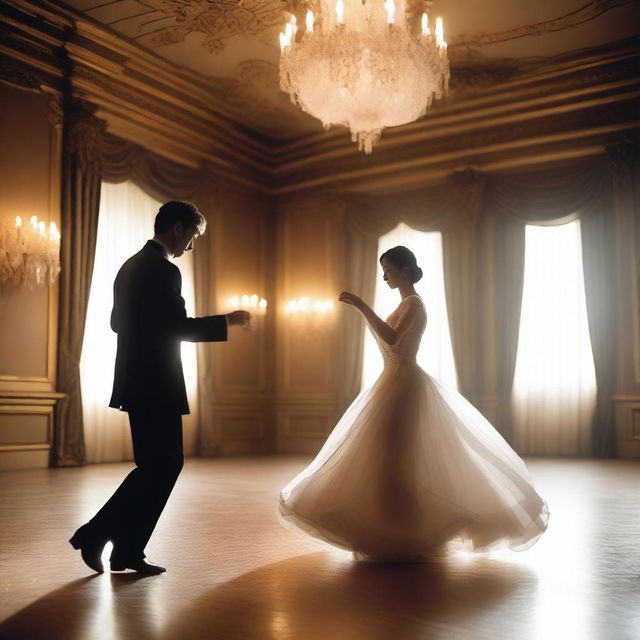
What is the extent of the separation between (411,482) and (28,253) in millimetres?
5404

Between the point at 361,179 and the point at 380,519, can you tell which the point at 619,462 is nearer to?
the point at 361,179

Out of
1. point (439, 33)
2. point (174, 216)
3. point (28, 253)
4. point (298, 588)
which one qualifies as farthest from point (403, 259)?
point (28, 253)

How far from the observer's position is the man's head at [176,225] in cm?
318

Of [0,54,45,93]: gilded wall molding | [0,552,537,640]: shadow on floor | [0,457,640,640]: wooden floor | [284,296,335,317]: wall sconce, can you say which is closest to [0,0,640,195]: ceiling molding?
[0,54,45,93]: gilded wall molding

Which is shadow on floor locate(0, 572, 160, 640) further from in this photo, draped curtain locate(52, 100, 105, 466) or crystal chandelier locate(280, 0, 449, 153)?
draped curtain locate(52, 100, 105, 466)

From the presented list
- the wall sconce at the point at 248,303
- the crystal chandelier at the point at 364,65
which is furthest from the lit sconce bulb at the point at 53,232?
the wall sconce at the point at 248,303

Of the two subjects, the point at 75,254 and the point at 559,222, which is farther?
the point at 559,222

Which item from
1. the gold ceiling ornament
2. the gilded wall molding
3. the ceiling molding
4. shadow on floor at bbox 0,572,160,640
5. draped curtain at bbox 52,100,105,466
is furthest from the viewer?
the ceiling molding

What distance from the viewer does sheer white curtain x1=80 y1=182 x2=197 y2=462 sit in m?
8.33

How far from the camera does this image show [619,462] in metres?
8.33

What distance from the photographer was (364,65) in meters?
6.17

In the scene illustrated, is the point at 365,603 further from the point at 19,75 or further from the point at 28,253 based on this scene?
the point at 19,75

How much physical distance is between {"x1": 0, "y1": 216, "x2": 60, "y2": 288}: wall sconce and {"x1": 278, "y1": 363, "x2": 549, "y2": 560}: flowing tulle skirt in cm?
490

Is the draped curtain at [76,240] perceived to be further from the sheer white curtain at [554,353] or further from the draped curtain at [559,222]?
the sheer white curtain at [554,353]
